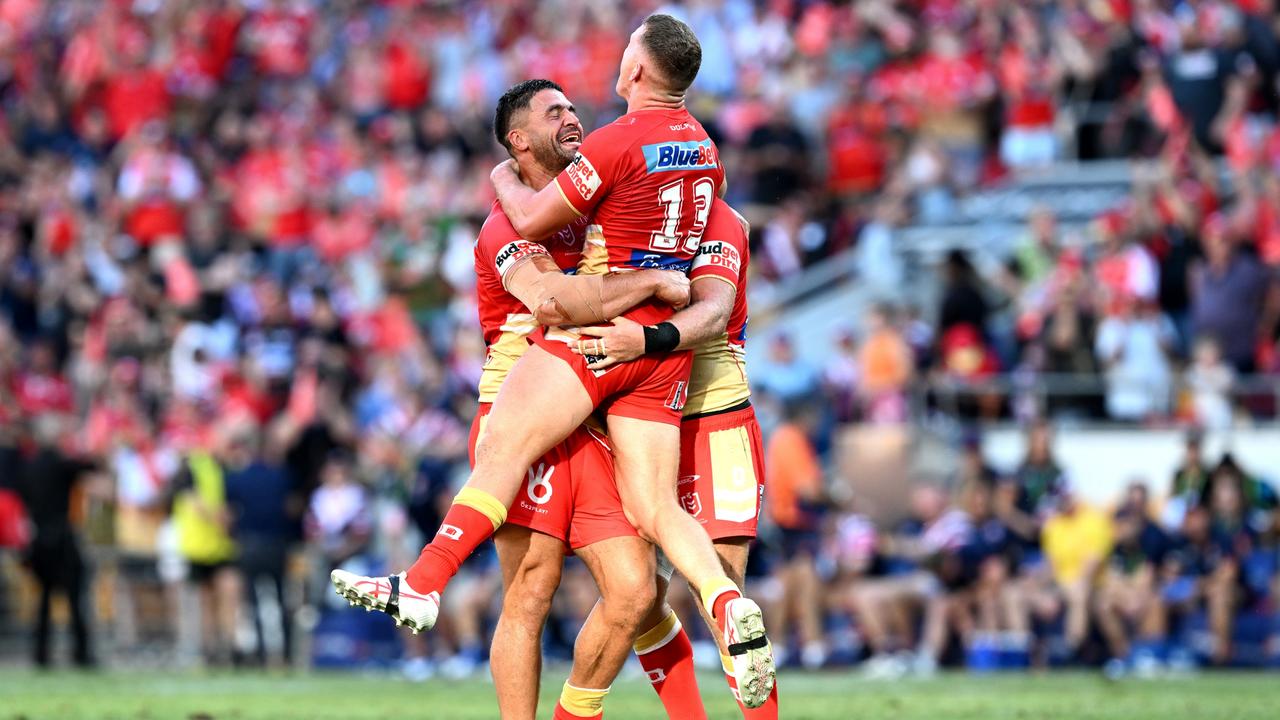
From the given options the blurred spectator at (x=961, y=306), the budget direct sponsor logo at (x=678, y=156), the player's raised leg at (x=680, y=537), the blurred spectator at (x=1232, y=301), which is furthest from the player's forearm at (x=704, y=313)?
the blurred spectator at (x=961, y=306)

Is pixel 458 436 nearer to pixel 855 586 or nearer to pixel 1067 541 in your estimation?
pixel 855 586

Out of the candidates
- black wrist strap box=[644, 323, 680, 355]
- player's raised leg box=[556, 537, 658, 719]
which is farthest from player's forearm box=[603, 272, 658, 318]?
player's raised leg box=[556, 537, 658, 719]

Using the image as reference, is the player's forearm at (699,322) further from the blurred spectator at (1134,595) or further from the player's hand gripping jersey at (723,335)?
the blurred spectator at (1134,595)

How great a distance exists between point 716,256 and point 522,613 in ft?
5.40

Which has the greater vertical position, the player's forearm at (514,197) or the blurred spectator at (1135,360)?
the player's forearm at (514,197)

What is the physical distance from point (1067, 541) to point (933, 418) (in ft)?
7.32

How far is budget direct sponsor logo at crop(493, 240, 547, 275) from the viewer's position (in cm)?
781

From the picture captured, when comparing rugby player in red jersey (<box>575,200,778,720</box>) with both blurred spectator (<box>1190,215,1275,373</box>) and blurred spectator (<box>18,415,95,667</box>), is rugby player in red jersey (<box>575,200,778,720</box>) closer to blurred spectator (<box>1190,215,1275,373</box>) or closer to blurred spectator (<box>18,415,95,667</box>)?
blurred spectator (<box>1190,215,1275,373</box>)

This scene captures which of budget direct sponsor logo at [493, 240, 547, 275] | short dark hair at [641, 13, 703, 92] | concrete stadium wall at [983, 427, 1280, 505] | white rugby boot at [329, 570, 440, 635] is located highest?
short dark hair at [641, 13, 703, 92]

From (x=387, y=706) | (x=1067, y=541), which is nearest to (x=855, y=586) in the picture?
(x=1067, y=541)

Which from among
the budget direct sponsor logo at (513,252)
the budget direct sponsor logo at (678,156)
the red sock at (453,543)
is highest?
the budget direct sponsor logo at (678,156)

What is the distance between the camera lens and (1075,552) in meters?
16.2

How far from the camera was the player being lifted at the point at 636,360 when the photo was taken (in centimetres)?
754

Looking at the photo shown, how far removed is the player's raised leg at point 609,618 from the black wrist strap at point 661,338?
0.77 metres
